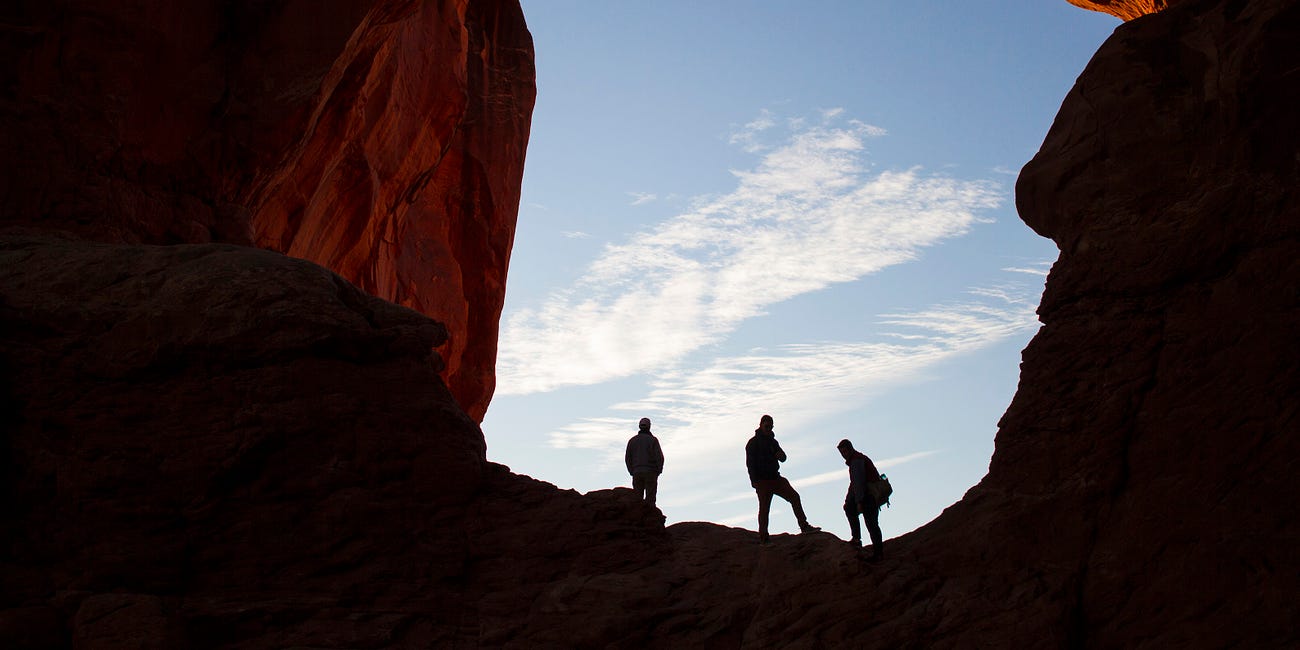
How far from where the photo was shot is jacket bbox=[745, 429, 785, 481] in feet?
44.3

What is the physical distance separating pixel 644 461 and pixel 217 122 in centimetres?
925

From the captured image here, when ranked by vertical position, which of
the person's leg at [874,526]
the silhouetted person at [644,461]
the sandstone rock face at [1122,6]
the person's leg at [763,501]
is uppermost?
the sandstone rock face at [1122,6]

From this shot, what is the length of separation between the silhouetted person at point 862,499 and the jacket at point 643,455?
145 inches

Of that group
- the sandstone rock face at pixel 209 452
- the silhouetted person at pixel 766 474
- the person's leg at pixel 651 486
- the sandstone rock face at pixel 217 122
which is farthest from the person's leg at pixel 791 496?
the sandstone rock face at pixel 217 122

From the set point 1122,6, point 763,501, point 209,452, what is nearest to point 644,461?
point 763,501

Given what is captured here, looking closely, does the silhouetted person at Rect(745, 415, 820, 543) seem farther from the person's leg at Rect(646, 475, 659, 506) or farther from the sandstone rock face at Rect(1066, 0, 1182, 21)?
the sandstone rock face at Rect(1066, 0, 1182, 21)

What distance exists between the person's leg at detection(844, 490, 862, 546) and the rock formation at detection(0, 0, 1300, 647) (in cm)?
30

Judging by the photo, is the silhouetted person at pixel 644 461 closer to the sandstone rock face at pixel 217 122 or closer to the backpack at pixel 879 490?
the backpack at pixel 879 490

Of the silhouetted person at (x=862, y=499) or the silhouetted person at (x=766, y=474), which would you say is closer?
the silhouetted person at (x=862, y=499)

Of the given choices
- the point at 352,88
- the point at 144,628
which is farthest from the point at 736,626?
the point at 352,88

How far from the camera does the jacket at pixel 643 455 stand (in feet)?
48.2

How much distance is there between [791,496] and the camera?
13.7 meters

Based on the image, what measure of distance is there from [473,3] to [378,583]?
26.4 meters

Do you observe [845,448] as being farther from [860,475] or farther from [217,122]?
[217,122]
